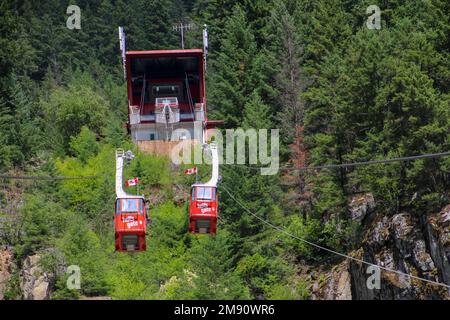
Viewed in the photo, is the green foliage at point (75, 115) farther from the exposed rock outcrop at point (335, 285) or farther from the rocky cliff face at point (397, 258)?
the rocky cliff face at point (397, 258)

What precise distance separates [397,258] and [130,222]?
16.6 m

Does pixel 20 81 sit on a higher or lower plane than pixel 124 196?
higher

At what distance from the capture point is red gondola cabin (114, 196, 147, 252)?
112 feet

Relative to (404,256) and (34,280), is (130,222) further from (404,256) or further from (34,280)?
(34,280)

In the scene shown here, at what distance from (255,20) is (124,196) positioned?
39973mm

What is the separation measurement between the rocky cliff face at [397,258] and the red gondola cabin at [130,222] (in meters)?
14.7

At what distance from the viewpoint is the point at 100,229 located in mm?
57125

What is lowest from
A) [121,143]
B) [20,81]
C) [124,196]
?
[124,196]

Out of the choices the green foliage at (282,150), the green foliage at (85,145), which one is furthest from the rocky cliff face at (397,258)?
the green foliage at (85,145)

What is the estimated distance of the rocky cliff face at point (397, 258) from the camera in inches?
1770

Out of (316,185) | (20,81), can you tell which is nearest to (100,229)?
(316,185)

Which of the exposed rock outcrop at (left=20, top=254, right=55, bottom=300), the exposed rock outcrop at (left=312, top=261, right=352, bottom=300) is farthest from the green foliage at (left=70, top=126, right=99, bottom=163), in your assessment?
the exposed rock outcrop at (left=312, top=261, right=352, bottom=300)
